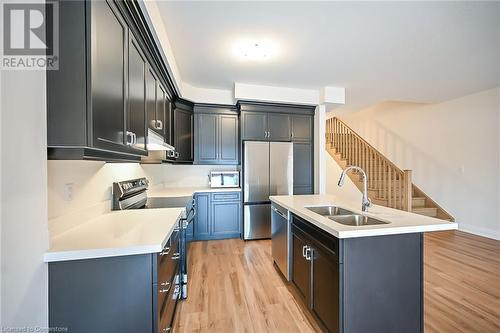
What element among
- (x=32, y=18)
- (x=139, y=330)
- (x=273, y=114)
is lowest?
(x=139, y=330)

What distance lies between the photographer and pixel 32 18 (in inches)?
35.1

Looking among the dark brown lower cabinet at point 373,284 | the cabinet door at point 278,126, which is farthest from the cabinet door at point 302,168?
the dark brown lower cabinet at point 373,284

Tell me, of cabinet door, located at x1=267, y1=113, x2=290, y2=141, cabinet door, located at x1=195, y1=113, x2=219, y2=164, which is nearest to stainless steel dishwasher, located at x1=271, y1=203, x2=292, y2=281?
cabinet door, located at x1=267, y1=113, x2=290, y2=141

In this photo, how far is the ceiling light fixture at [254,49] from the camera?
7.84 feet

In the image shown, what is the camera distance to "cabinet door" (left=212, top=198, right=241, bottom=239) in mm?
3729

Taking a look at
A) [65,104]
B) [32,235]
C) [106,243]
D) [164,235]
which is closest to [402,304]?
[164,235]

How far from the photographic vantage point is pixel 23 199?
2.96 feet

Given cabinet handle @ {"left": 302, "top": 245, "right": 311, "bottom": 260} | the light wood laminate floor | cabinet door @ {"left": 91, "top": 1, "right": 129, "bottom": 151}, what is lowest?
the light wood laminate floor

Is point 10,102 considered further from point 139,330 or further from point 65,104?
point 139,330

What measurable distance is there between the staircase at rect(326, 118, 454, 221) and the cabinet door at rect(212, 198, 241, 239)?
3159 mm

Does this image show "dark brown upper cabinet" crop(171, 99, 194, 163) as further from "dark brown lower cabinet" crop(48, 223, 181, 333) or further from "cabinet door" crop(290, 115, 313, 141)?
"dark brown lower cabinet" crop(48, 223, 181, 333)

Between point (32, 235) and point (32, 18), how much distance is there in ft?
3.01

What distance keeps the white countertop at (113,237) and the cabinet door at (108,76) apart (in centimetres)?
50

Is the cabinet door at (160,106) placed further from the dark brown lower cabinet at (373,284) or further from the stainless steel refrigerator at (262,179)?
the dark brown lower cabinet at (373,284)
